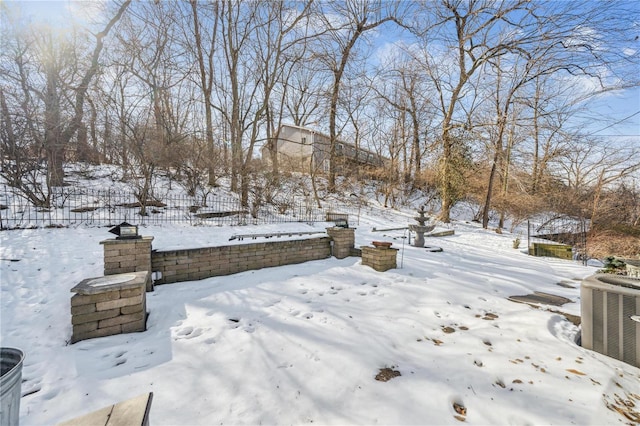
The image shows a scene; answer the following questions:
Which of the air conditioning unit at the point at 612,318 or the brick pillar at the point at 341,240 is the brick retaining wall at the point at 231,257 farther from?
the air conditioning unit at the point at 612,318

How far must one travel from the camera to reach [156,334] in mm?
2703

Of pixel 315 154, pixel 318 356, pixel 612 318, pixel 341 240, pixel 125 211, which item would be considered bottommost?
pixel 318 356

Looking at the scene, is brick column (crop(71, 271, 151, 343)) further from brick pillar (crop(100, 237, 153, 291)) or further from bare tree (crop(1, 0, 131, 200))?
bare tree (crop(1, 0, 131, 200))

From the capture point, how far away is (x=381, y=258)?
16.1ft

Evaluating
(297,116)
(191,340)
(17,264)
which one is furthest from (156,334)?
(297,116)

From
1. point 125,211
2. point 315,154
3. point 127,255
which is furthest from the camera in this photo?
point 315,154

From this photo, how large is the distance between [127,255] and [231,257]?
5.34 feet

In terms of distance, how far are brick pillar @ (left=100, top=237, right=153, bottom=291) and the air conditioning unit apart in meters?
5.42

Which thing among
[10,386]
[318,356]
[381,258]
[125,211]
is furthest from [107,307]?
[125,211]

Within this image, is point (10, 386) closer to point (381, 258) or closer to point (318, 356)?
point (318, 356)

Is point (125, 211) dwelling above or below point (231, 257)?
above

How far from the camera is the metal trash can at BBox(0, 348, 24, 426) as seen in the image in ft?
3.87

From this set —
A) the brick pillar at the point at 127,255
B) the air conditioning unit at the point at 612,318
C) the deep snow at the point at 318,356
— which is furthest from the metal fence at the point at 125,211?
the air conditioning unit at the point at 612,318

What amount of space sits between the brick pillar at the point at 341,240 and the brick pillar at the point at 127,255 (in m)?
3.60
